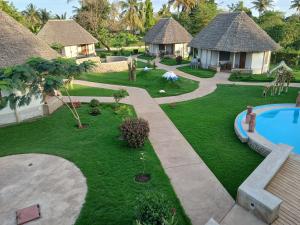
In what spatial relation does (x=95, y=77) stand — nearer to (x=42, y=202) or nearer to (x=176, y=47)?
(x=176, y=47)

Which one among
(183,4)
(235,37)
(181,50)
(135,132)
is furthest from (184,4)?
(135,132)

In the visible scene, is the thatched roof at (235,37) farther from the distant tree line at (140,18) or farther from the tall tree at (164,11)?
the tall tree at (164,11)

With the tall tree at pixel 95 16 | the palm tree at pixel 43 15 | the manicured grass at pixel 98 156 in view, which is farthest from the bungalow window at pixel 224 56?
the palm tree at pixel 43 15

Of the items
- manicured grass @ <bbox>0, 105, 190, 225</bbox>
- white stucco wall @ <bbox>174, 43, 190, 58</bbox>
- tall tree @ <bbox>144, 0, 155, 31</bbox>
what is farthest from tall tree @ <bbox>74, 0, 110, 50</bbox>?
manicured grass @ <bbox>0, 105, 190, 225</bbox>

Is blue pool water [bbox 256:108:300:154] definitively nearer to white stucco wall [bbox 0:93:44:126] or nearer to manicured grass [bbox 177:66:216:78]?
manicured grass [bbox 177:66:216:78]

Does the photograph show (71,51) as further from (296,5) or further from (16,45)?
(296,5)

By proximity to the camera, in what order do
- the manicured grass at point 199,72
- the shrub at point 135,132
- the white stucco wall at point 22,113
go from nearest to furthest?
the shrub at point 135,132, the white stucco wall at point 22,113, the manicured grass at point 199,72

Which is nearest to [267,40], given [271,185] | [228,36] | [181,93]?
[228,36]
